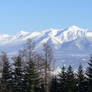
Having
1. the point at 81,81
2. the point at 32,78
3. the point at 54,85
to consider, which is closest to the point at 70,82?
the point at 81,81

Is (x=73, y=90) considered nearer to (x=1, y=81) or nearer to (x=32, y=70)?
(x=32, y=70)

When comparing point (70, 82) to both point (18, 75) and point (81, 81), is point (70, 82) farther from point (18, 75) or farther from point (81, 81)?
point (18, 75)

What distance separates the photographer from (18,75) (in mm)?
47844

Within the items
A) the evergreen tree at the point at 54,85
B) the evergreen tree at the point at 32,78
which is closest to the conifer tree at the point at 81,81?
the evergreen tree at the point at 54,85

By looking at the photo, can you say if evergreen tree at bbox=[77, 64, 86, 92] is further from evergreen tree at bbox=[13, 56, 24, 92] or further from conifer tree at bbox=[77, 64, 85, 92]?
evergreen tree at bbox=[13, 56, 24, 92]

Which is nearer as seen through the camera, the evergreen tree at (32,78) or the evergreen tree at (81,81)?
the evergreen tree at (32,78)

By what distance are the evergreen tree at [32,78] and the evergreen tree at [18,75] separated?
1620mm

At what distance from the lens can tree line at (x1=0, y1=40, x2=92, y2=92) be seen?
Answer: 1793 inches

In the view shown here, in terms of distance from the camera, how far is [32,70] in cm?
4553

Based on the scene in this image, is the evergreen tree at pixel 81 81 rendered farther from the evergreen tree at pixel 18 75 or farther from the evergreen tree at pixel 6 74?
the evergreen tree at pixel 6 74

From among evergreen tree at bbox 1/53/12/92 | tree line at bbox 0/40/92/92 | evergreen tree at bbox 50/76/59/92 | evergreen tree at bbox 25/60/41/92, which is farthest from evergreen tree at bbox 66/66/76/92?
evergreen tree at bbox 1/53/12/92

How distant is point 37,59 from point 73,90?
5.89m

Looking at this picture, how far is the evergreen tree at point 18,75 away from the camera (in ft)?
154

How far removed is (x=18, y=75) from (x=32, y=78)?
3059mm
